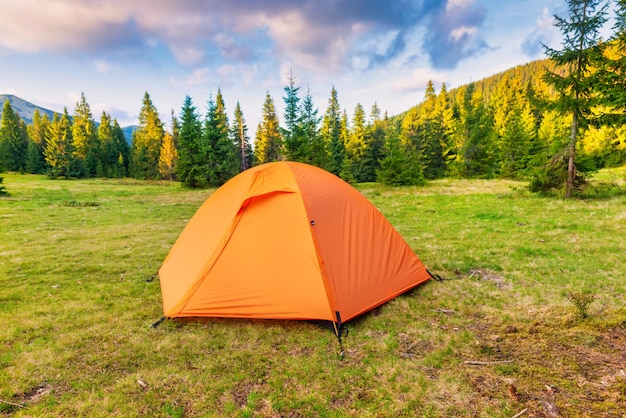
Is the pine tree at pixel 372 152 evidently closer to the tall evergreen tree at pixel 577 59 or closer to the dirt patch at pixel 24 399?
the tall evergreen tree at pixel 577 59

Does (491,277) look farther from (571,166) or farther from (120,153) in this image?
(120,153)

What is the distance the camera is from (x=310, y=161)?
2769cm

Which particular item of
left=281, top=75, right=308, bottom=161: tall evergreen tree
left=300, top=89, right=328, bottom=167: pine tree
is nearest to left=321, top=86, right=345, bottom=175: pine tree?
left=300, top=89, right=328, bottom=167: pine tree

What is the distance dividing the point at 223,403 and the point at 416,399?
1937 mm

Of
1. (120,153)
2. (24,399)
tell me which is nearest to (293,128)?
(24,399)

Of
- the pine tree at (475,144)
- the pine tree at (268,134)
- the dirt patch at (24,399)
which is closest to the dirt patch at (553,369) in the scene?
the dirt patch at (24,399)

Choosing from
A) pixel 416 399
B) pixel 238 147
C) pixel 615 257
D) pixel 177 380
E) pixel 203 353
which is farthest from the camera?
pixel 238 147

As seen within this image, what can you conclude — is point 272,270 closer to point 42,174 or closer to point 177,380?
point 177,380

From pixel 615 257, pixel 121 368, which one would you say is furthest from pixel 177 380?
pixel 615 257

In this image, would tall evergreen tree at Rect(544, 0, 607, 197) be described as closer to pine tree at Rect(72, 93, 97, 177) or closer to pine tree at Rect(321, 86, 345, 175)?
pine tree at Rect(321, 86, 345, 175)

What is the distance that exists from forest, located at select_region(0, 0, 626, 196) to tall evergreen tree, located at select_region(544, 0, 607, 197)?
40mm

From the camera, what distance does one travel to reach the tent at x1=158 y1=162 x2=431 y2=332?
15.2ft

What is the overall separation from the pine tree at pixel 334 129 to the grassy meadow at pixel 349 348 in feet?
108

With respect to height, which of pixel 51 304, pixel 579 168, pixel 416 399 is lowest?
pixel 416 399
